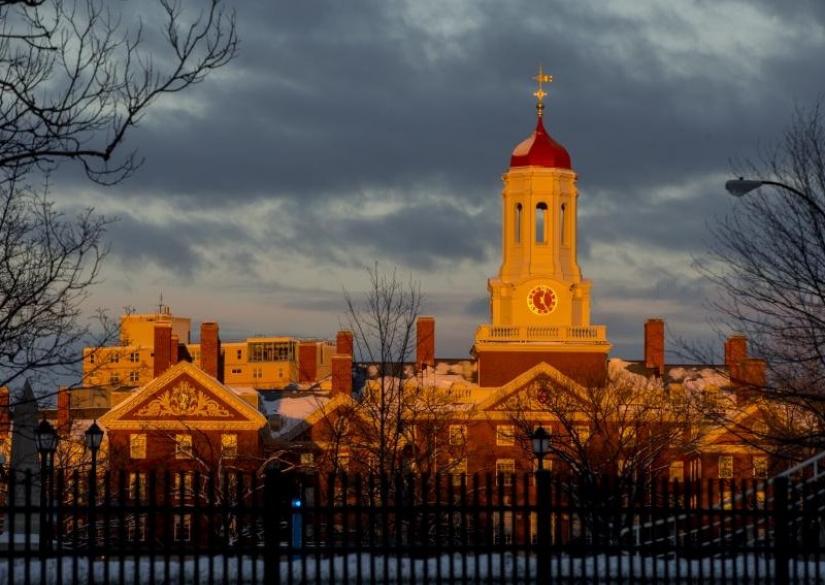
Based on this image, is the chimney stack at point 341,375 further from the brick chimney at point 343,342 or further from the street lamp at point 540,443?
the street lamp at point 540,443

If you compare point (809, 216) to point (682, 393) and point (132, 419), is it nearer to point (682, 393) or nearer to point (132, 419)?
point (682, 393)

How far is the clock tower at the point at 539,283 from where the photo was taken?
85.1m

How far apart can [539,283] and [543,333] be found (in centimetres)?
314

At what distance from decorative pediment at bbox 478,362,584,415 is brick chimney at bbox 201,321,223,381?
19785mm

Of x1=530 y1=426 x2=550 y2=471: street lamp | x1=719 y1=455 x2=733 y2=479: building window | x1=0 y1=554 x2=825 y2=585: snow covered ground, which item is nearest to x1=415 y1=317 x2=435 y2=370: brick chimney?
x1=719 y1=455 x2=733 y2=479: building window

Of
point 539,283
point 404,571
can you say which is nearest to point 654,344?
point 539,283

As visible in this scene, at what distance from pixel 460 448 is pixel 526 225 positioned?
1142 inches

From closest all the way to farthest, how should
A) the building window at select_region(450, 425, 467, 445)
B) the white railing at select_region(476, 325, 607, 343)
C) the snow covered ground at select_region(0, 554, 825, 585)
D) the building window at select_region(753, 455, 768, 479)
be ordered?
the snow covered ground at select_region(0, 554, 825, 585)
the building window at select_region(753, 455, 768, 479)
the building window at select_region(450, 425, 467, 445)
the white railing at select_region(476, 325, 607, 343)

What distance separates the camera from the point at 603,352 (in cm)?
8538

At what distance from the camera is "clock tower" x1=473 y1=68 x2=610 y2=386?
85.1 meters

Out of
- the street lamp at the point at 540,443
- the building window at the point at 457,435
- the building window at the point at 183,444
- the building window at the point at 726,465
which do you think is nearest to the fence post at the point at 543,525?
the street lamp at the point at 540,443

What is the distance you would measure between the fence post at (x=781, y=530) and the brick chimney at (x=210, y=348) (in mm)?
70695

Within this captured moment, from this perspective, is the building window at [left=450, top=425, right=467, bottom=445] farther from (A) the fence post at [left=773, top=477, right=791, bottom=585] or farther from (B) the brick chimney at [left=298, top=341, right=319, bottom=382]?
(A) the fence post at [left=773, top=477, right=791, bottom=585]

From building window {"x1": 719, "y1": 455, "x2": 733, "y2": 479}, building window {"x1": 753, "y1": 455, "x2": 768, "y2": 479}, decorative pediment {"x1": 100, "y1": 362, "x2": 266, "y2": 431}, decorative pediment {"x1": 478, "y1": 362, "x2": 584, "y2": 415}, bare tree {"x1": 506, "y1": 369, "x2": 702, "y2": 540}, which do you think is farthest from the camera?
decorative pediment {"x1": 100, "y1": 362, "x2": 266, "y2": 431}
